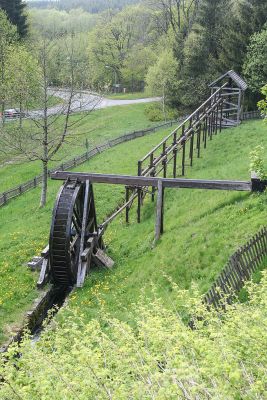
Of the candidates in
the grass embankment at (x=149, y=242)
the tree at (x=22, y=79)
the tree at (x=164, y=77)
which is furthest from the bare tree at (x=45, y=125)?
the tree at (x=164, y=77)

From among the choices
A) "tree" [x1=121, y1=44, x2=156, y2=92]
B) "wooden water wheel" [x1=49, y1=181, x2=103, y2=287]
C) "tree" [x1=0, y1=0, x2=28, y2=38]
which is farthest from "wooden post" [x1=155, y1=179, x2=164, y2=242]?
"tree" [x1=121, y1=44, x2=156, y2=92]

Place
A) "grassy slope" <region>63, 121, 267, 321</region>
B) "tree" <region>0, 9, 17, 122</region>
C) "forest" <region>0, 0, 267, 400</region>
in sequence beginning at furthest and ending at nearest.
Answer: "tree" <region>0, 9, 17, 122</region> < "grassy slope" <region>63, 121, 267, 321</region> < "forest" <region>0, 0, 267, 400</region>

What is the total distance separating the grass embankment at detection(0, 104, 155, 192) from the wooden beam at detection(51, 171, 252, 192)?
24.6 feet

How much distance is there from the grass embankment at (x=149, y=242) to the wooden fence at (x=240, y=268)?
1382 millimetres

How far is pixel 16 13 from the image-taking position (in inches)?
2028

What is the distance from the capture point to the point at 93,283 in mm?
15484

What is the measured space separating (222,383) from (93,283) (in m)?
10.2

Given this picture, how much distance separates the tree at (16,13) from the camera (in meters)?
50.8

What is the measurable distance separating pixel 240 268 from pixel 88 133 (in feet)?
101

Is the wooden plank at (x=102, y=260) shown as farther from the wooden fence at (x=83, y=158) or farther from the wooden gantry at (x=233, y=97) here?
the wooden gantry at (x=233, y=97)

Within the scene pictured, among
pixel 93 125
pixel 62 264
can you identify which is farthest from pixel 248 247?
pixel 93 125

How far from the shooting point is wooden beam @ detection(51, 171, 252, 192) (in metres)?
15.8

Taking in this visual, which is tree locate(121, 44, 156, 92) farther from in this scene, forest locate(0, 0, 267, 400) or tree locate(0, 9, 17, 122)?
tree locate(0, 9, 17, 122)

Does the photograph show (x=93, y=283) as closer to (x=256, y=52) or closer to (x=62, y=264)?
(x=62, y=264)
